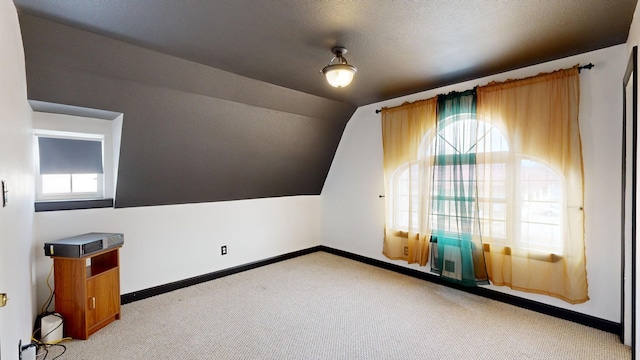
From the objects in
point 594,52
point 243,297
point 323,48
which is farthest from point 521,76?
point 243,297

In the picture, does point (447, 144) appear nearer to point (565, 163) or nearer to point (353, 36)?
point (565, 163)

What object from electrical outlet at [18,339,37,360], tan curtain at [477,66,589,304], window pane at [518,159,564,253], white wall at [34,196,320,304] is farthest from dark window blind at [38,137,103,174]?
window pane at [518,159,564,253]

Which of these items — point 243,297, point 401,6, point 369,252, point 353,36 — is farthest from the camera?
point 369,252

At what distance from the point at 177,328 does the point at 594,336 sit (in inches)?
139

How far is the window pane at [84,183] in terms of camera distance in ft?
9.88

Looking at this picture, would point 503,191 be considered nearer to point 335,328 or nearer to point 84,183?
point 335,328

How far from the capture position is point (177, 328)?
2.60m

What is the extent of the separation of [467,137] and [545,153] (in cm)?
71

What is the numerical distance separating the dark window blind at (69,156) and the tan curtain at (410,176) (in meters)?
3.34

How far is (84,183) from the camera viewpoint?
306 centimetres

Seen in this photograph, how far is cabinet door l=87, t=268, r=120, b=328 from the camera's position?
2.47 m

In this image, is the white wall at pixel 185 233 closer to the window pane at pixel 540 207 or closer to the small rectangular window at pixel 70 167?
the small rectangular window at pixel 70 167

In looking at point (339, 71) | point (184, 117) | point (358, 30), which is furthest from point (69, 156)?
point (358, 30)

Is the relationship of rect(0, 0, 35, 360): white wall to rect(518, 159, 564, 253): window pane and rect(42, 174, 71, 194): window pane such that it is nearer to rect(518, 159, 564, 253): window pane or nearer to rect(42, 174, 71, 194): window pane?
rect(42, 174, 71, 194): window pane
